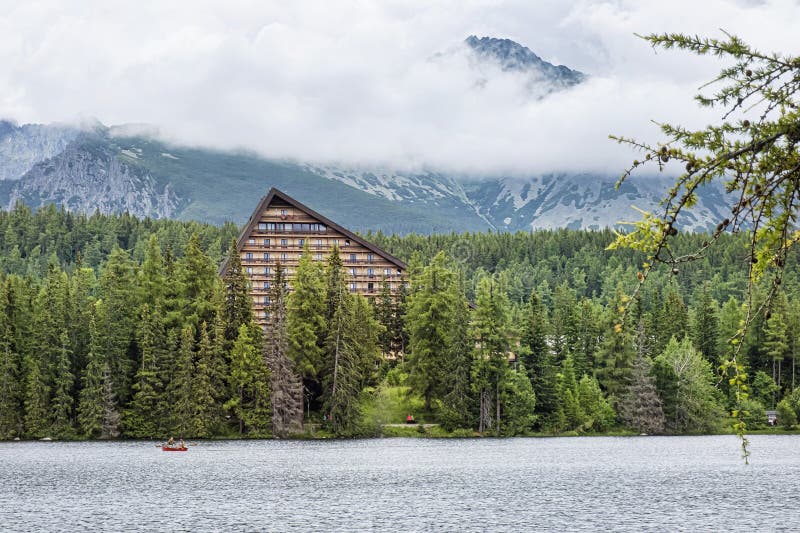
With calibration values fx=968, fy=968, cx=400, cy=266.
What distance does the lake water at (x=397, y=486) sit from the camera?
48969 mm

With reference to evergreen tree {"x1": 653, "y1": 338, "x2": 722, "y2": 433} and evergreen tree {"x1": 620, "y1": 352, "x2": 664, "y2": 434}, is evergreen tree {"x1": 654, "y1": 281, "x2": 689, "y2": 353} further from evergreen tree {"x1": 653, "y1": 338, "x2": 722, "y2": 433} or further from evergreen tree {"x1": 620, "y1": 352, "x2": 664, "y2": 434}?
evergreen tree {"x1": 620, "y1": 352, "x2": 664, "y2": 434}

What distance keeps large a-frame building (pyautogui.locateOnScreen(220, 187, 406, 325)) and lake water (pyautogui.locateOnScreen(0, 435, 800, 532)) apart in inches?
1732

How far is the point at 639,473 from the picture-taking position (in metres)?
70.6

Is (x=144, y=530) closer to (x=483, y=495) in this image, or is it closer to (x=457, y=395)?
(x=483, y=495)

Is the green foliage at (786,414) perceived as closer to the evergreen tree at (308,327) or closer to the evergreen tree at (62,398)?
the evergreen tree at (308,327)

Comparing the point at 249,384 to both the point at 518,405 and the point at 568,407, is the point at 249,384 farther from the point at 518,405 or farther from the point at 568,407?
the point at 568,407

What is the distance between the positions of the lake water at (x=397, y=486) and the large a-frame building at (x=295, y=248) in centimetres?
4401

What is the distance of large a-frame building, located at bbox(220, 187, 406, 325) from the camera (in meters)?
135

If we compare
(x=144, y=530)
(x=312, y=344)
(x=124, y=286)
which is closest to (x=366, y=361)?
(x=312, y=344)

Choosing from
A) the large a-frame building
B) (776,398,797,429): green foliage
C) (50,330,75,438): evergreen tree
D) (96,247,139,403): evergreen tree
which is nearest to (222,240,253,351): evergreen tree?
(96,247,139,403): evergreen tree

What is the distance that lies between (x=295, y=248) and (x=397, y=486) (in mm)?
77127

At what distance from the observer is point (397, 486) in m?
63.6

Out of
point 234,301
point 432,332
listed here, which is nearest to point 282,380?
point 234,301

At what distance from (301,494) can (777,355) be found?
3087 inches
